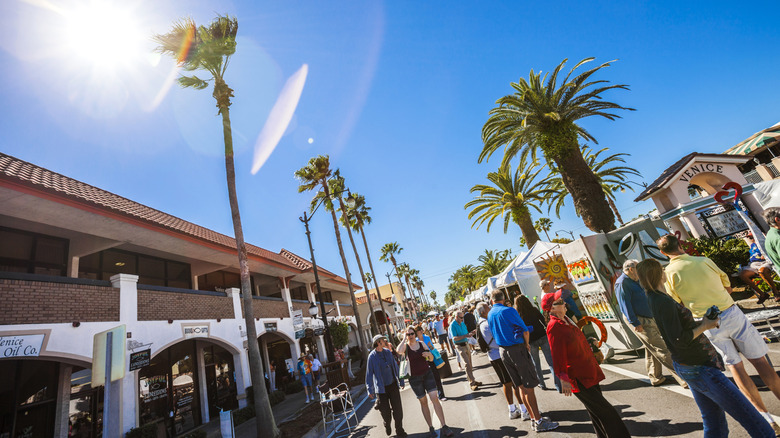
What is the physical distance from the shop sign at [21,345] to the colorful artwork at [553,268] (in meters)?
12.9

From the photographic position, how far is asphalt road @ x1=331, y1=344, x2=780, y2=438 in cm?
374

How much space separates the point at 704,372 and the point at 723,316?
35.2 inches

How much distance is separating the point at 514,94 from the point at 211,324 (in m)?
16.1

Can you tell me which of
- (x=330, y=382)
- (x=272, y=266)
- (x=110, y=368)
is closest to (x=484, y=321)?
(x=110, y=368)

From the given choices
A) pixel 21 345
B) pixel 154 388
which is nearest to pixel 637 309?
pixel 21 345

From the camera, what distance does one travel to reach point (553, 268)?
995 cm

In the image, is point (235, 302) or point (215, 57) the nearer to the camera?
point (215, 57)

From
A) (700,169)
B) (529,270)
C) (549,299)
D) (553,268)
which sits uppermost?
(700,169)

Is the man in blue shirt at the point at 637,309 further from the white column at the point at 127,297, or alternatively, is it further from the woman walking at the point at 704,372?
the white column at the point at 127,297

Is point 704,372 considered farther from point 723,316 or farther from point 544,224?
point 544,224

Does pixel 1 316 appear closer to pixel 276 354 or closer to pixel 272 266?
pixel 272 266

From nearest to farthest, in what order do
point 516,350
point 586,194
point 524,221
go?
point 516,350 < point 586,194 < point 524,221

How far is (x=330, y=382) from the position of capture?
36.3 feet

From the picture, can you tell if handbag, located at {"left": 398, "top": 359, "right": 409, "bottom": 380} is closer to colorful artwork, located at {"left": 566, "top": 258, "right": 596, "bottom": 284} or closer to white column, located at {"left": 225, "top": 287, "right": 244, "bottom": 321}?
colorful artwork, located at {"left": 566, "top": 258, "right": 596, "bottom": 284}
